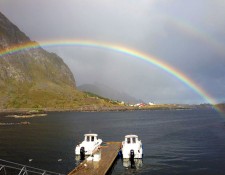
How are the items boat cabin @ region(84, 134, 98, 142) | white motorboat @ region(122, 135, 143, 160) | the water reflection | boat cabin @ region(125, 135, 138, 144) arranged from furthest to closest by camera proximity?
boat cabin @ region(84, 134, 98, 142) < boat cabin @ region(125, 135, 138, 144) < white motorboat @ region(122, 135, 143, 160) < the water reflection

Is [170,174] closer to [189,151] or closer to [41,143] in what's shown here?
[189,151]

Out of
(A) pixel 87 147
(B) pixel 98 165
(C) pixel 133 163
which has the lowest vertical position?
(B) pixel 98 165

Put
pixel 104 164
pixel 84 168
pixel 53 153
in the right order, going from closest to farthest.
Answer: pixel 84 168 < pixel 104 164 < pixel 53 153

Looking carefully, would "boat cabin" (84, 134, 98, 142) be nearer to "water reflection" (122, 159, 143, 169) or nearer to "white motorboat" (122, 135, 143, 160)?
"white motorboat" (122, 135, 143, 160)

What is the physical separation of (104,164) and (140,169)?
740cm

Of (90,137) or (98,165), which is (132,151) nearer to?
(98,165)

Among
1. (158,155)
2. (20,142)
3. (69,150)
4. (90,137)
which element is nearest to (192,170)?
(158,155)

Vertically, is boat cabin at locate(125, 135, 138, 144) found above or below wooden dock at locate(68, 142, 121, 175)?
above

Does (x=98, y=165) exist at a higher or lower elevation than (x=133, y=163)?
lower

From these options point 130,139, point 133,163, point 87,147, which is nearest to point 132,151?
point 133,163

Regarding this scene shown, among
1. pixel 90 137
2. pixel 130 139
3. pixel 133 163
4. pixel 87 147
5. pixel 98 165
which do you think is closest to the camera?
pixel 98 165

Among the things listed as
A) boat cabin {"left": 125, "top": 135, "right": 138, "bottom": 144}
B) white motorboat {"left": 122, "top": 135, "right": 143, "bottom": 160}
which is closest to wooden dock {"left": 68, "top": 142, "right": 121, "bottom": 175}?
white motorboat {"left": 122, "top": 135, "right": 143, "bottom": 160}

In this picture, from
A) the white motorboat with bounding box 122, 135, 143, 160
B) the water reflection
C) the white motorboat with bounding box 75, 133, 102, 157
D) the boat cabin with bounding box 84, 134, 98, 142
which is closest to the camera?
the water reflection

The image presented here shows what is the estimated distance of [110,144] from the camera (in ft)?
257
